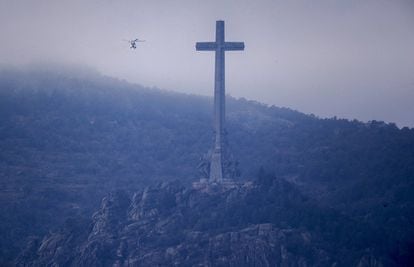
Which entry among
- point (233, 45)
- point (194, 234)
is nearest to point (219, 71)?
point (233, 45)

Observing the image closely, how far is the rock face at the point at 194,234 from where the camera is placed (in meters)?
89.2

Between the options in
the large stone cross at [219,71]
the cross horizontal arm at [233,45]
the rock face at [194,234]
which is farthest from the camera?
the cross horizontal arm at [233,45]

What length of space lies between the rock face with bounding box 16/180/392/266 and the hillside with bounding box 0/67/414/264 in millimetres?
3953

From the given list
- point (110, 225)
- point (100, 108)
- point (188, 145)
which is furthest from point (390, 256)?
point (100, 108)

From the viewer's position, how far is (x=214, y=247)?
9044cm

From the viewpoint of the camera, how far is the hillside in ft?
347

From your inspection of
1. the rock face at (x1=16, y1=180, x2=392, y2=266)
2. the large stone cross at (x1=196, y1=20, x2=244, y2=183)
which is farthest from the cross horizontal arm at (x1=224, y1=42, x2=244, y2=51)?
the rock face at (x1=16, y1=180, x2=392, y2=266)

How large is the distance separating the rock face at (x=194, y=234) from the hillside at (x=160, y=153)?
156 inches

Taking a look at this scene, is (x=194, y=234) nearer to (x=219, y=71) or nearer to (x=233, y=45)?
(x=219, y=71)

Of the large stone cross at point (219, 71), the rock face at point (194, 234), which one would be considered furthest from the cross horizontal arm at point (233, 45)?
the rock face at point (194, 234)

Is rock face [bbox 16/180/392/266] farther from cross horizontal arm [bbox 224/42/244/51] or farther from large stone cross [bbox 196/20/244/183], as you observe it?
cross horizontal arm [bbox 224/42/244/51]

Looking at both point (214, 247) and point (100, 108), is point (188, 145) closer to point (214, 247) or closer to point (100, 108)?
point (100, 108)

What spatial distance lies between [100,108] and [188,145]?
15.3m

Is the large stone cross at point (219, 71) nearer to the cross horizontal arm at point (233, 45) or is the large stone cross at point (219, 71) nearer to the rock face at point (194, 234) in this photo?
the cross horizontal arm at point (233, 45)
